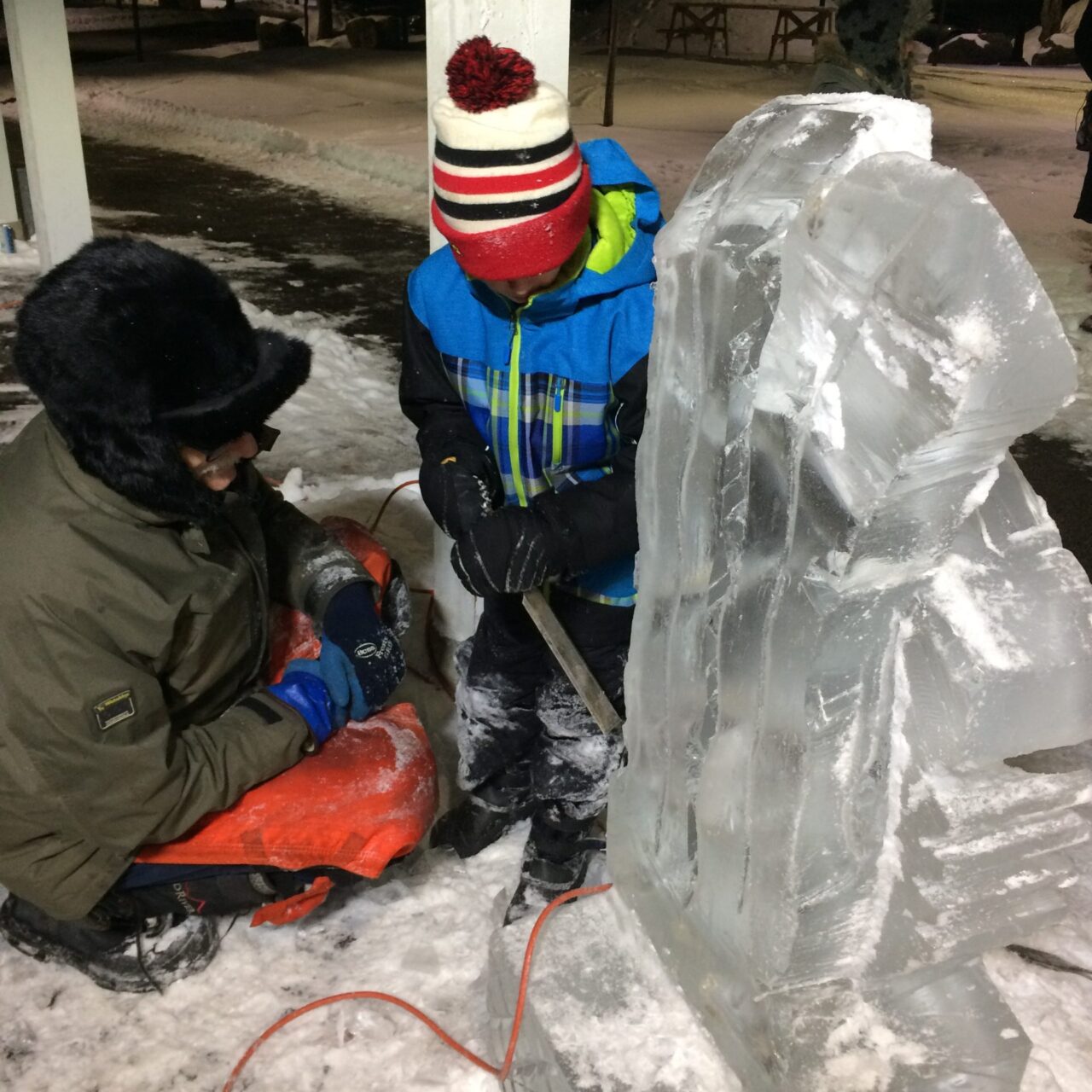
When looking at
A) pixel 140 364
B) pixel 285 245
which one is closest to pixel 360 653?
pixel 140 364

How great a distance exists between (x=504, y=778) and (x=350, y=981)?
51 cm

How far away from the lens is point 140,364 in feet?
4.79

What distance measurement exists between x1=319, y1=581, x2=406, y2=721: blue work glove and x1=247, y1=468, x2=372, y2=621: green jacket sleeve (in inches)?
1.9

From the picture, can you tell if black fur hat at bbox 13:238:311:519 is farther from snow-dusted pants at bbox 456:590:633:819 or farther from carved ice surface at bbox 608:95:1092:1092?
snow-dusted pants at bbox 456:590:633:819

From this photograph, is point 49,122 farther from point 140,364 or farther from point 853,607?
point 853,607

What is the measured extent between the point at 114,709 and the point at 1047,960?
1.61m

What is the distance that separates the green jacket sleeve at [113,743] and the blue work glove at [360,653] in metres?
0.20

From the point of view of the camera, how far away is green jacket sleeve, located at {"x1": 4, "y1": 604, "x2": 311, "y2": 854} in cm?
157

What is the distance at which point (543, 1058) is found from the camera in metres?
1.60

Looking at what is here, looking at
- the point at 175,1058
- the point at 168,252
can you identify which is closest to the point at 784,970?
the point at 175,1058

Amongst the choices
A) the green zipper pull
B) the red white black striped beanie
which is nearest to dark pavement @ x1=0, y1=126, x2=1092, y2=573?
the green zipper pull

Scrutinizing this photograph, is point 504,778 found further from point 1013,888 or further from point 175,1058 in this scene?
point 1013,888

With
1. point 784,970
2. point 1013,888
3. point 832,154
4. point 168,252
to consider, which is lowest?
point 784,970

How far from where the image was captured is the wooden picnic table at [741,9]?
15.1 m
